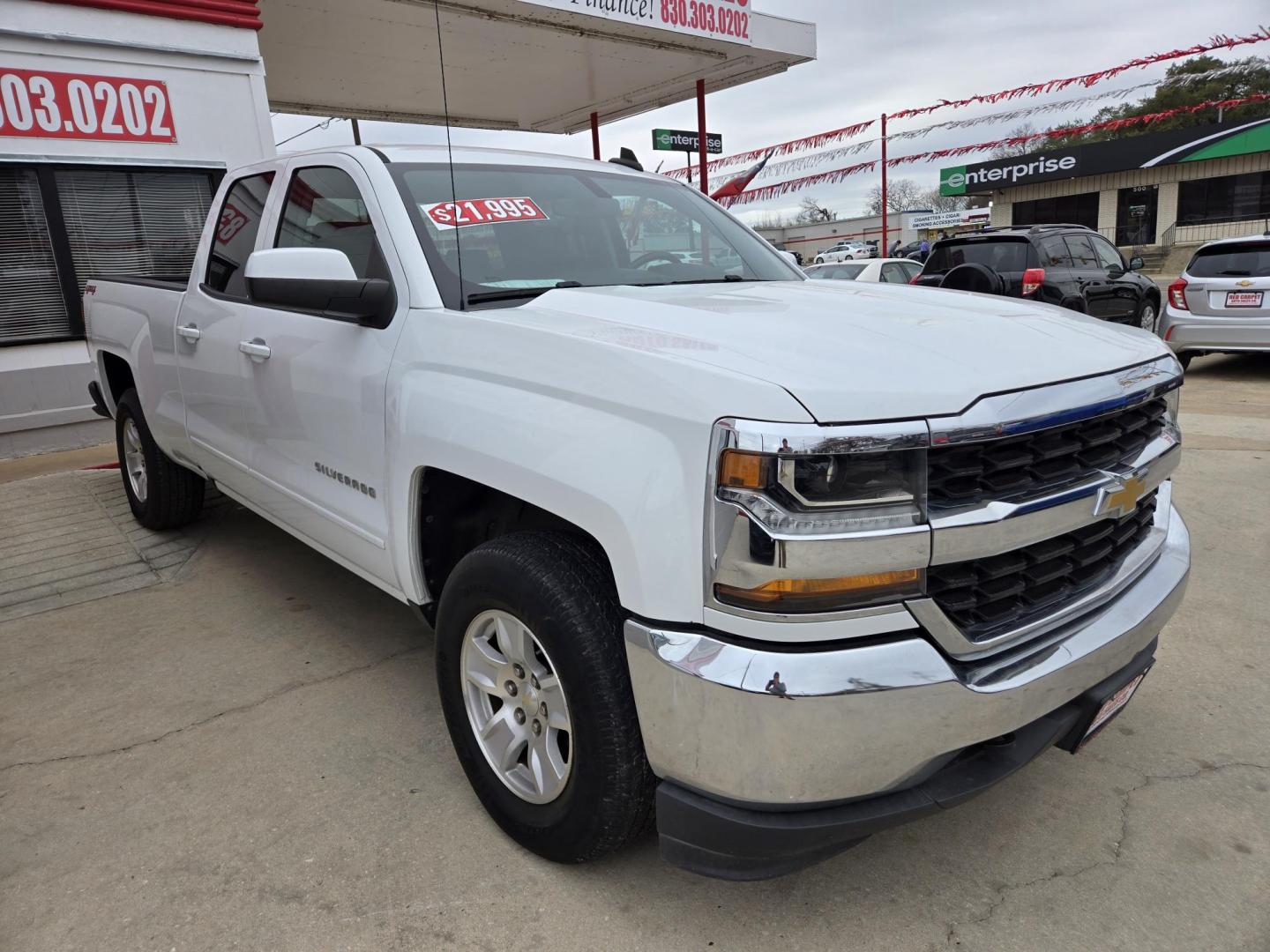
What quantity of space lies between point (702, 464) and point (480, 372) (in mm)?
814

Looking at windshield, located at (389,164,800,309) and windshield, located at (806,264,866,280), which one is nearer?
windshield, located at (389,164,800,309)

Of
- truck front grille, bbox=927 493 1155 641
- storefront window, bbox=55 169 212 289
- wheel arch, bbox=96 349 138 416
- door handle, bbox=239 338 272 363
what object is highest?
storefront window, bbox=55 169 212 289

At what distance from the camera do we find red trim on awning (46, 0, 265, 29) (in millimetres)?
6895

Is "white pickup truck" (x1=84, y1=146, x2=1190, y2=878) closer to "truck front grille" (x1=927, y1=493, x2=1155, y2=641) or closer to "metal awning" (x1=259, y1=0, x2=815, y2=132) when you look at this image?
"truck front grille" (x1=927, y1=493, x2=1155, y2=641)

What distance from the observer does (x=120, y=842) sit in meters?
2.44

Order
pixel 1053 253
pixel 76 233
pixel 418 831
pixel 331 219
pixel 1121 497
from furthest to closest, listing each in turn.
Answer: pixel 1053 253 → pixel 76 233 → pixel 331 219 → pixel 418 831 → pixel 1121 497

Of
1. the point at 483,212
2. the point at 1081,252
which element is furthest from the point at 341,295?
the point at 1081,252

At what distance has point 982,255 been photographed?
10.4 meters

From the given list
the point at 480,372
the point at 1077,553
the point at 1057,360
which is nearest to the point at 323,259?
the point at 480,372

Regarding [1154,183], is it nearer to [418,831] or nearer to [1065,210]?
[1065,210]

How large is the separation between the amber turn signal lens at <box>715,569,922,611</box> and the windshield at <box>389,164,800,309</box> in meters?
1.26

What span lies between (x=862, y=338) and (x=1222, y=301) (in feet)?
30.0

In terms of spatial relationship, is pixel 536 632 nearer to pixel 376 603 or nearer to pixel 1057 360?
pixel 1057 360

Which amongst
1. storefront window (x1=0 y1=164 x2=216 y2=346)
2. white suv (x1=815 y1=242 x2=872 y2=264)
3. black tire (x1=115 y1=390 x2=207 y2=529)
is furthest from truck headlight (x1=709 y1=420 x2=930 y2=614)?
white suv (x1=815 y1=242 x2=872 y2=264)
